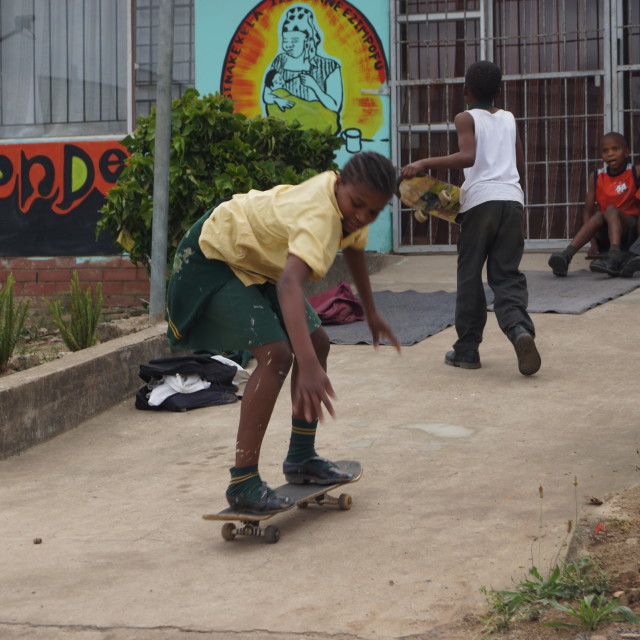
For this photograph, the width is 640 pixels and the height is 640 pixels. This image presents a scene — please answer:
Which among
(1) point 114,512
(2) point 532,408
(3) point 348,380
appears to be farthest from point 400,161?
(1) point 114,512

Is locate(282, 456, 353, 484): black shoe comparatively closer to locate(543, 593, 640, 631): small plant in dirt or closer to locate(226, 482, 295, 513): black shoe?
locate(226, 482, 295, 513): black shoe

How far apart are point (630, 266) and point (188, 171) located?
3.70 m

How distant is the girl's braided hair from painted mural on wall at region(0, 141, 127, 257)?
6726 millimetres

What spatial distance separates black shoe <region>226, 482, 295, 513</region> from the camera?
3.74 meters

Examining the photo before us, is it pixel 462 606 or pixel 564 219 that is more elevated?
pixel 564 219

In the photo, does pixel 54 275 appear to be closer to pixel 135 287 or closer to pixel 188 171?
pixel 135 287

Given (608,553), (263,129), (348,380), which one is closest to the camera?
(608,553)

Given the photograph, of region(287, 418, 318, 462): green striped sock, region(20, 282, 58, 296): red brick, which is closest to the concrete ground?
region(287, 418, 318, 462): green striped sock

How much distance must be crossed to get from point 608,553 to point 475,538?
48cm

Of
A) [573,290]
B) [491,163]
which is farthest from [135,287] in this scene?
[491,163]

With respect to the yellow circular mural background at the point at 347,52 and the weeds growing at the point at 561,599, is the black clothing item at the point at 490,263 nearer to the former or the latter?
the weeds growing at the point at 561,599

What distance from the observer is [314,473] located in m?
4.07

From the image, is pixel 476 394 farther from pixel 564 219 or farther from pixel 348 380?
pixel 564 219

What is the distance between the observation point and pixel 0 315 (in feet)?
20.5
